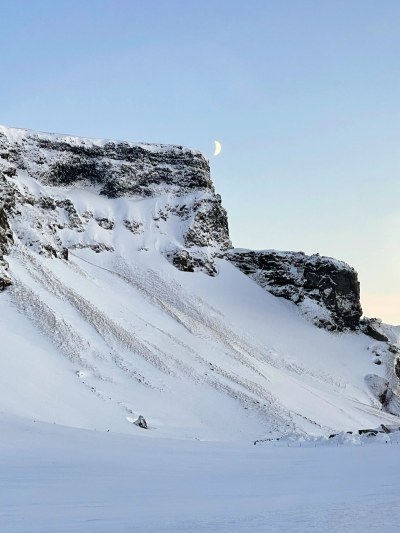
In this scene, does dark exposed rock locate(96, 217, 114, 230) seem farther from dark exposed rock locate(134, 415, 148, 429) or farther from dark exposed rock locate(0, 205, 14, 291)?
dark exposed rock locate(134, 415, 148, 429)

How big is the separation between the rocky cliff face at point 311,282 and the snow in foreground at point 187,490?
90215mm

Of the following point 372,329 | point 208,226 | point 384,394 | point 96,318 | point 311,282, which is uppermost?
point 208,226

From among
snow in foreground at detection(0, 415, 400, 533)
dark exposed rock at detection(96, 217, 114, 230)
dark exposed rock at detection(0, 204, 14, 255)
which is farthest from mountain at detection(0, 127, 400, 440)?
snow in foreground at detection(0, 415, 400, 533)

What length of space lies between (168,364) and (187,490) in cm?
3930

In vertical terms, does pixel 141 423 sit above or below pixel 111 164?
below

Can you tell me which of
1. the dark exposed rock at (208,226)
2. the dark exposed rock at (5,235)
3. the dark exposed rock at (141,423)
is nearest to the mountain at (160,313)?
the dark exposed rock at (141,423)

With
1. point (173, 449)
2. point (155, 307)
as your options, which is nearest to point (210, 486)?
point (173, 449)

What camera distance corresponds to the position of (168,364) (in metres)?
46.6

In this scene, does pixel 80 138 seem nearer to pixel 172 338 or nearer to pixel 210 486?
pixel 172 338

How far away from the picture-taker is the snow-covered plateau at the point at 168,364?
6.96 meters

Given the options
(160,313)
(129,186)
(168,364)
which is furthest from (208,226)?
(168,364)

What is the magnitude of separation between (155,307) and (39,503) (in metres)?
56.1

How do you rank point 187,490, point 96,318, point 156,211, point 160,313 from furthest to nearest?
point 156,211, point 160,313, point 96,318, point 187,490

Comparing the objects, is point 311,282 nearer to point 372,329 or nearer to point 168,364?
point 372,329
